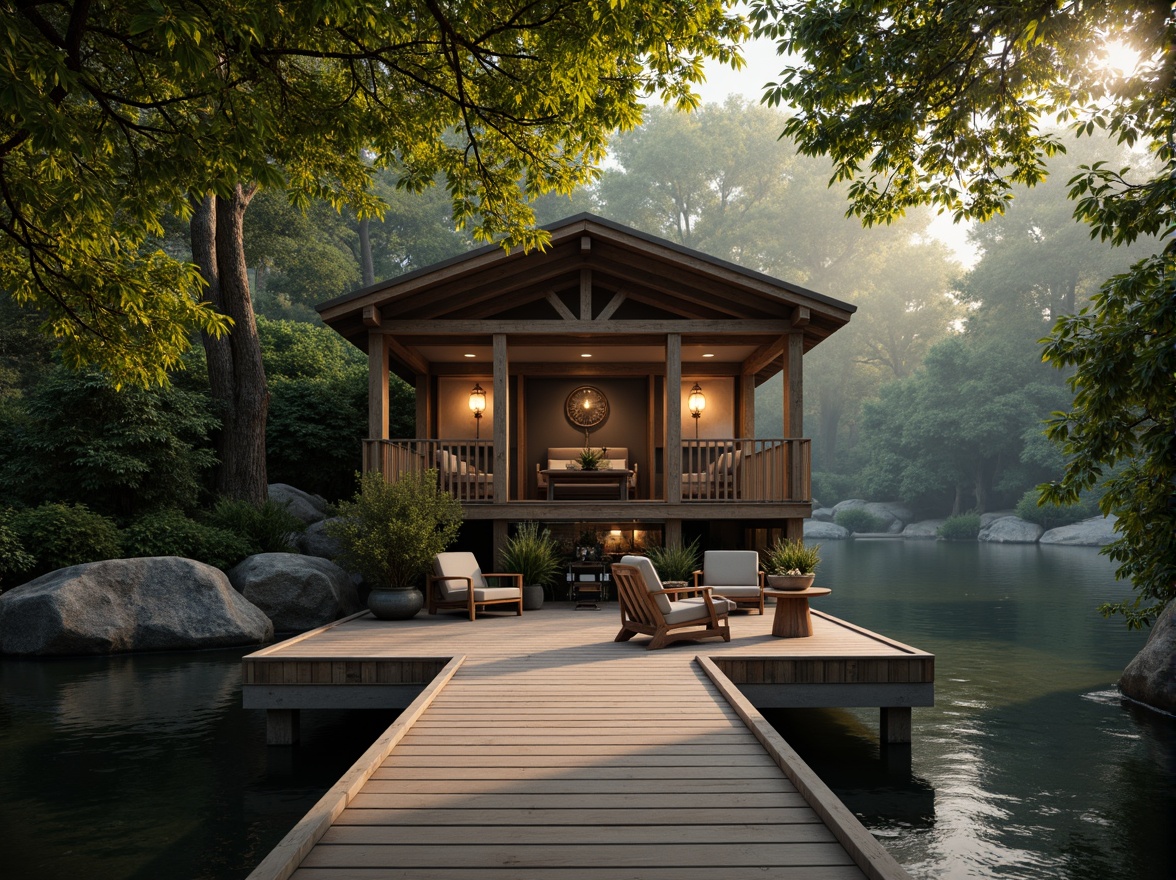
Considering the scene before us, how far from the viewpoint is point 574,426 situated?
720 inches

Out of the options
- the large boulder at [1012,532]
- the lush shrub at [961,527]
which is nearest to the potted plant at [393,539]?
the large boulder at [1012,532]

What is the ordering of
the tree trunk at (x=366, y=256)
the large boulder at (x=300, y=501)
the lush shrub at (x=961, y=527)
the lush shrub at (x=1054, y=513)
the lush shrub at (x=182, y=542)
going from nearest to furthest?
the lush shrub at (x=182, y=542)
the large boulder at (x=300, y=501)
the lush shrub at (x=1054, y=513)
the tree trunk at (x=366, y=256)
the lush shrub at (x=961, y=527)

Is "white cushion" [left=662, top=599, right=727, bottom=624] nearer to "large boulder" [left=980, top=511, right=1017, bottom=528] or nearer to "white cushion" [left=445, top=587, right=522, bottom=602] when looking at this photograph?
"white cushion" [left=445, top=587, right=522, bottom=602]

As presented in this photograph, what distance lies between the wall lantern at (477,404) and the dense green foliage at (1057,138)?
9.45 metres

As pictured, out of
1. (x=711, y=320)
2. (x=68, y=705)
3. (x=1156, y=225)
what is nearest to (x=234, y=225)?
(x=711, y=320)

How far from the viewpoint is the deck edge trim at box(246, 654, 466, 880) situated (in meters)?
3.49

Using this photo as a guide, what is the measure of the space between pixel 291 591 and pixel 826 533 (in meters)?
39.1

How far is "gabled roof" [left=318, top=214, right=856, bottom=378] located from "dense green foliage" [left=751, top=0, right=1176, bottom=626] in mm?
3702

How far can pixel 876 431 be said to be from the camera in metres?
53.6

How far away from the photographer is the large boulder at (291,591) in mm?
13781

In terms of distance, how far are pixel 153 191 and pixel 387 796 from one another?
5.31 metres

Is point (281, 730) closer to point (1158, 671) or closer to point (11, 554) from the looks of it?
point (11, 554)

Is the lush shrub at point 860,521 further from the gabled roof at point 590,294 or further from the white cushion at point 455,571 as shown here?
the white cushion at point 455,571

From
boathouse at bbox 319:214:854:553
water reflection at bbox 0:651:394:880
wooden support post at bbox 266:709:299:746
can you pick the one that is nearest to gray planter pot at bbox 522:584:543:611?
boathouse at bbox 319:214:854:553
